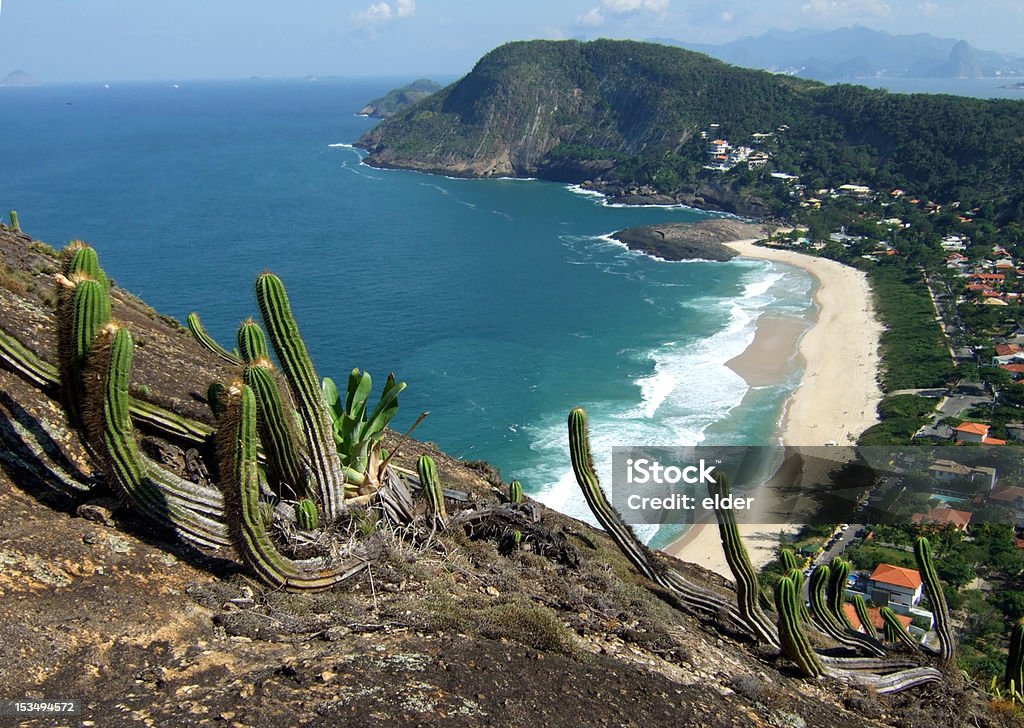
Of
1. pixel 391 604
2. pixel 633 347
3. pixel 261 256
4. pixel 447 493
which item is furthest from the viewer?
pixel 261 256

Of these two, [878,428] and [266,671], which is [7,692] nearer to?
[266,671]

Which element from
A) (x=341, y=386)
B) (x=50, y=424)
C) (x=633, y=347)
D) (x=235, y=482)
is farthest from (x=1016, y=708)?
(x=633, y=347)

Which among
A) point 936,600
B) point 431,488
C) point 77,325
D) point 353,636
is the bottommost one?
point 936,600

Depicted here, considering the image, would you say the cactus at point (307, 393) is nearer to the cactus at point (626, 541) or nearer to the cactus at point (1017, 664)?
the cactus at point (626, 541)

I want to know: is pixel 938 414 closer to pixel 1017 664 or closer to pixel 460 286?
pixel 1017 664

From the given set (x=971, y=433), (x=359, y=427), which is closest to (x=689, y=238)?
(x=971, y=433)

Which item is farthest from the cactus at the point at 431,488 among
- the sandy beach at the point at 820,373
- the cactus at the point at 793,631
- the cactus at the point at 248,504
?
the sandy beach at the point at 820,373
